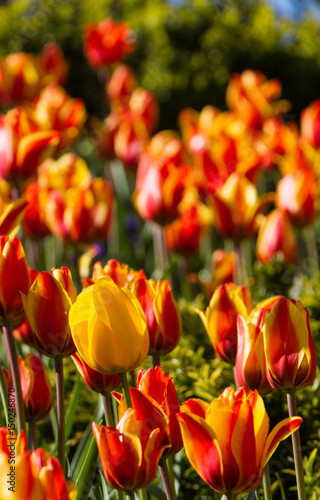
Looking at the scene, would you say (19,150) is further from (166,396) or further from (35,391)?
(166,396)

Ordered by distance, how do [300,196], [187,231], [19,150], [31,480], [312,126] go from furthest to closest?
[312,126] → [187,231] → [300,196] → [19,150] → [31,480]

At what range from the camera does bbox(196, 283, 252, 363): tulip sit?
3.70 ft

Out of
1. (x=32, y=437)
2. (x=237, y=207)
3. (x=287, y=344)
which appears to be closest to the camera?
(x=287, y=344)

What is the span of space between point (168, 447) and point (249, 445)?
0.12 meters

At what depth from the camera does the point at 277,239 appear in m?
2.02

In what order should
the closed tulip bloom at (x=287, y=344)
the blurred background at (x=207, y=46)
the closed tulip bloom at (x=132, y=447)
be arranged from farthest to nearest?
1. the blurred background at (x=207, y=46)
2. the closed tulip bloom at (x=287, y=344)
3. the closed tulip bloom at (x=132, y=447)

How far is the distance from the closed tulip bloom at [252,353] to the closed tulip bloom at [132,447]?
0.69 ft

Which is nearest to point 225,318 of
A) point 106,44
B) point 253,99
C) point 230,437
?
point 230,437

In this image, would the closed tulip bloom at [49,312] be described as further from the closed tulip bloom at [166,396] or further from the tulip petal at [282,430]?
the tulip petal at [282,430]

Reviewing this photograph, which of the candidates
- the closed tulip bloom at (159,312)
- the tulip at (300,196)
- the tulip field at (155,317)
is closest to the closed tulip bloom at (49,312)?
the tulip field at (155,317)

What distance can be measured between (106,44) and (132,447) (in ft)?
10.9

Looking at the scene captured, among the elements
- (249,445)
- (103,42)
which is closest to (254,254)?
(103,42)

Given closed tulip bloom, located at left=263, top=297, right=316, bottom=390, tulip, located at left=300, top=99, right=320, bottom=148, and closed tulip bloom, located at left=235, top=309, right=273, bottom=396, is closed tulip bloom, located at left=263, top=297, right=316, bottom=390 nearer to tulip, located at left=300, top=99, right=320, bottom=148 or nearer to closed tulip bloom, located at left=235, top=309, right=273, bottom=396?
closed tulip bloom, located at left=235, top=309, right=273, bottom=396

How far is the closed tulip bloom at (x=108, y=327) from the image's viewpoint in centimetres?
88
